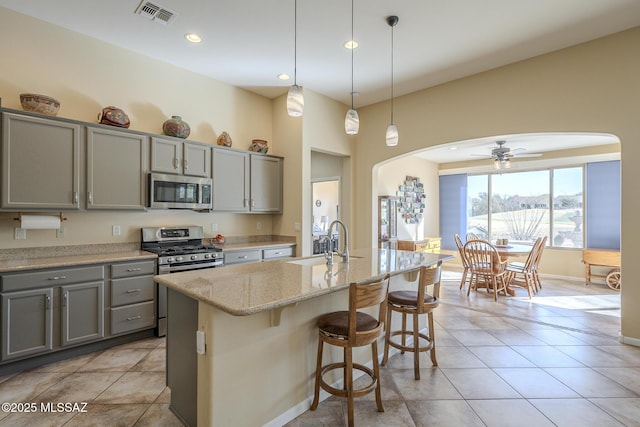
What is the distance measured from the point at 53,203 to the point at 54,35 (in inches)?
68.1

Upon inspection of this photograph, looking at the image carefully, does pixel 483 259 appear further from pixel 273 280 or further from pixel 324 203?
pixel 324 203

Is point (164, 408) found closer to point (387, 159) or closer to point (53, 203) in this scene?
point (53, 203)

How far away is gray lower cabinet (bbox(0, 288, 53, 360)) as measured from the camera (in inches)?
98.3

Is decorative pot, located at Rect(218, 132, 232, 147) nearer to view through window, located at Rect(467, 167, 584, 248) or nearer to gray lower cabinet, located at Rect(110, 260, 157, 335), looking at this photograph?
gray lower cabinet, located at Rect(110, 260, 157, 335)

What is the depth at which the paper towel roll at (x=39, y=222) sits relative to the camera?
2.83 m

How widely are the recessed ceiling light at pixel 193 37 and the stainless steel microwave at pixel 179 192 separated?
1515mm

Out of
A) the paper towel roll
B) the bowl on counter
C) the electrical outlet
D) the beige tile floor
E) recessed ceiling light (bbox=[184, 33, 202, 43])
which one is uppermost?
recessed ceiling light (bbox=[184, 33, 202, 43])

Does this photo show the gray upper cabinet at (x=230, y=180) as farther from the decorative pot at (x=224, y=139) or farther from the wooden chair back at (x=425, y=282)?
the wooden chair back at (x=425, y=282)

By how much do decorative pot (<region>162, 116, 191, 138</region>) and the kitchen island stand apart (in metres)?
2.22

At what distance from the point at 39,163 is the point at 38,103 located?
549 mm

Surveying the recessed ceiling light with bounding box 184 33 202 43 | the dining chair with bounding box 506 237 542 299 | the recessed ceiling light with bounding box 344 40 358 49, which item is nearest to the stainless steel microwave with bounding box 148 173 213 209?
the recessed ceiling light with bounding box 184 33 202 43

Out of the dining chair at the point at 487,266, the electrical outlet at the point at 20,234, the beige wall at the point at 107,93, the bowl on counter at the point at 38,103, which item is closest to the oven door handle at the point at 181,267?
the beige wall at the point at 107,93

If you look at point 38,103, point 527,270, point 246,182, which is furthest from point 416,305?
point 38,103

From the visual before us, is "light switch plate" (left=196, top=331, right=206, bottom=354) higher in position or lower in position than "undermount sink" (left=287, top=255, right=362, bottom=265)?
lower
